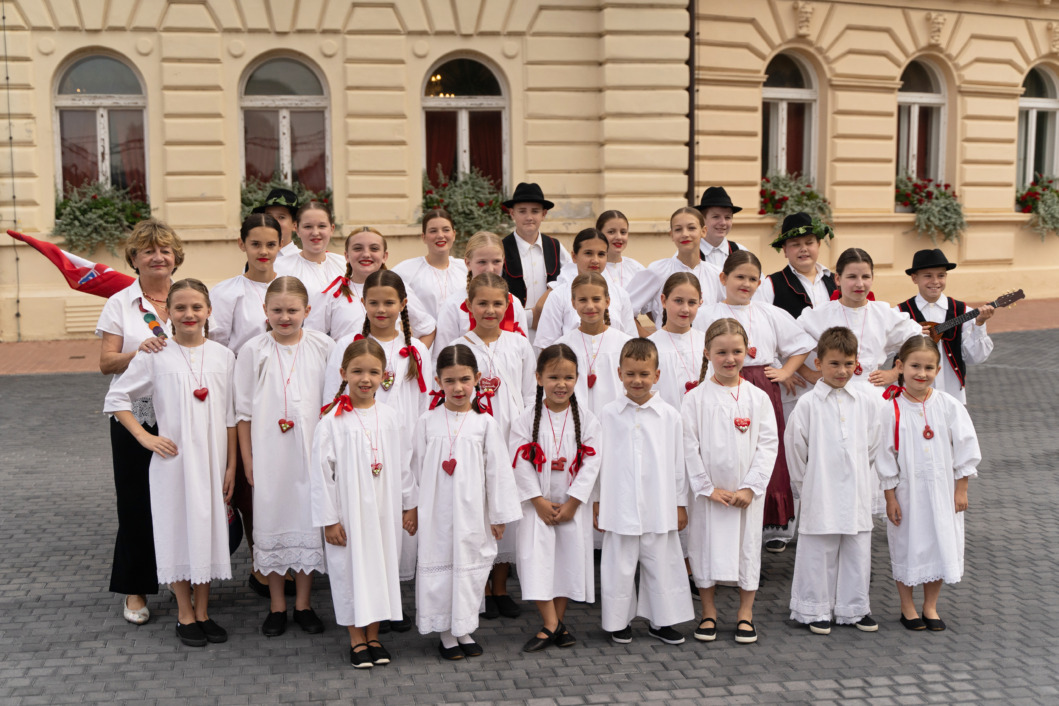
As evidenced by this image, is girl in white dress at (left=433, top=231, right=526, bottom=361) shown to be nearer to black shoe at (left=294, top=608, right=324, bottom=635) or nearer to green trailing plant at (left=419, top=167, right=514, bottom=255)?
black shoe at (left=294, top=608, right=324, bottom=635)

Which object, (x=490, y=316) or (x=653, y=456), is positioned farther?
(x=490, y=316)

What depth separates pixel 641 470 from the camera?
504 cm

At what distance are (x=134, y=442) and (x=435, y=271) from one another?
7.17 ft

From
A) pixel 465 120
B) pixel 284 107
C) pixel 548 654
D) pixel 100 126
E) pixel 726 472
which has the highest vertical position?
pixel 284 107

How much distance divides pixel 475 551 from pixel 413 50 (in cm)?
1214

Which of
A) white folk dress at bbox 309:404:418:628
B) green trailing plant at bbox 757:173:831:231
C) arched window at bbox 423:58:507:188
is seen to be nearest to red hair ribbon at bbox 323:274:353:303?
white folk dress at bbox 309:404:418:628

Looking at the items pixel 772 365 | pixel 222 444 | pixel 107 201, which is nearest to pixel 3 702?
pixel 222 444

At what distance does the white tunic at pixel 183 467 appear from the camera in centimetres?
504

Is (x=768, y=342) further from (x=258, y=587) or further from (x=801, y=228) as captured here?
(x=258, y=587)

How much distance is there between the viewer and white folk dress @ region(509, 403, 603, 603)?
5043 mm

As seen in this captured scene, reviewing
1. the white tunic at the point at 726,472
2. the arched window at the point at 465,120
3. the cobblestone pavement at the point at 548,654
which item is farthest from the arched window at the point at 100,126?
the white tunic at the point at 726,472

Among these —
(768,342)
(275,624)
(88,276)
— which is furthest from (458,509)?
(88,276)

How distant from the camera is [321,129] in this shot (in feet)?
52.7

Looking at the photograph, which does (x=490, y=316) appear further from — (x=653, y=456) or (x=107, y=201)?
(x=107, y=201)
